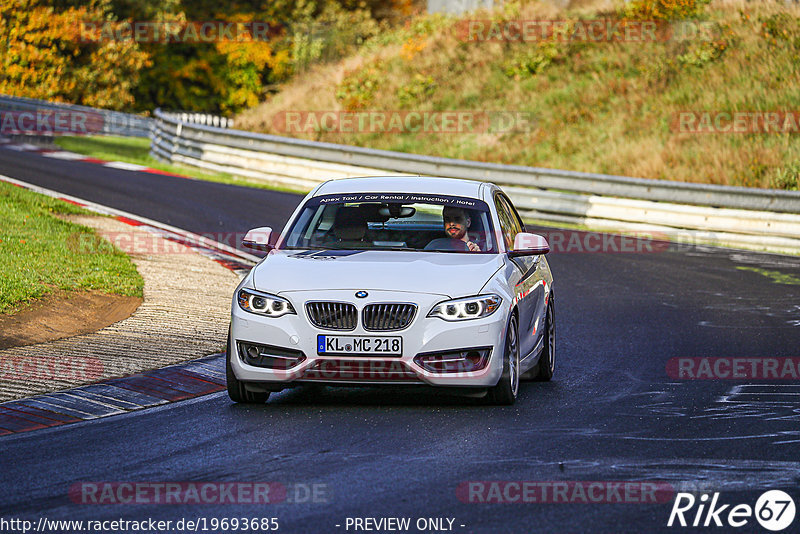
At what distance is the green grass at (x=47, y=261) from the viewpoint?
12.6m

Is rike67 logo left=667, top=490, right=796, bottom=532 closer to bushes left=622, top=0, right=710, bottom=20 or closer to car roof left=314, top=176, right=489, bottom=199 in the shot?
car roof left=314, top=176, right=489, bottom=199

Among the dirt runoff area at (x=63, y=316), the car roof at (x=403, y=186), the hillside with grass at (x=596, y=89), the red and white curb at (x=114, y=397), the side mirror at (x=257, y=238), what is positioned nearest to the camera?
the red and white curb at (x=114, y=397)

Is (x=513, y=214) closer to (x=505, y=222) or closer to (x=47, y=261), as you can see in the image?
(x=505, y=222)

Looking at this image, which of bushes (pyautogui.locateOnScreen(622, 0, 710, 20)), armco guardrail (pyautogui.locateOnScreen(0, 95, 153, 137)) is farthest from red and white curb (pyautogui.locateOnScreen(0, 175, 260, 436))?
armco guardrail (pyautogui.locateOnScreen(0, 95, 153, 137))

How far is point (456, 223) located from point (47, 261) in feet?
20.0

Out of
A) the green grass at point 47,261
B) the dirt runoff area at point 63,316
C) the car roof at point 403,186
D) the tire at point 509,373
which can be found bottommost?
the dirt runoff area at point 63,316

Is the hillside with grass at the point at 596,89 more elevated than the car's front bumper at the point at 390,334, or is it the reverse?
the hillside with grass at the point at 596,89

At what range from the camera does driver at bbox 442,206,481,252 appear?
9859mm

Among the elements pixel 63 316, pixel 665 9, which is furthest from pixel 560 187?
pixel 665 9

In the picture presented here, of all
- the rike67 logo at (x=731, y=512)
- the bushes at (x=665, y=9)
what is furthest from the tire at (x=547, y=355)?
the bushes at (x=665, y=9)

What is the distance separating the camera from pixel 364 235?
9.86 meters

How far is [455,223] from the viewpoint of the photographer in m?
9.90

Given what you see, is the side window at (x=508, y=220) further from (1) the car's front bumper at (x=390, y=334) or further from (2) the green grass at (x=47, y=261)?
(2) the green grass at (x=47, y=261)

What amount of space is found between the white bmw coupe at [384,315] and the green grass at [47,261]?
374cm
